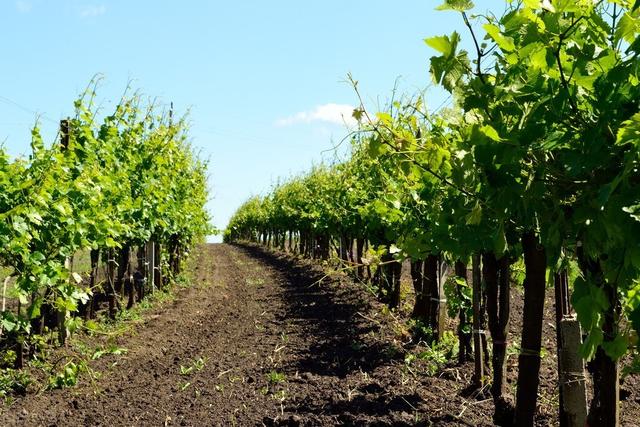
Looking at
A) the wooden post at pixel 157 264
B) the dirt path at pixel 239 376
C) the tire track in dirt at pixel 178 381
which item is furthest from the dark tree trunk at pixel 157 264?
the tire track in dirt at pixel 178 381

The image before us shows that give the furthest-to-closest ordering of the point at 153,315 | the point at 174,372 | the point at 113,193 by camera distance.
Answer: the point at 153,315 < the point at 113,193 < the point at 174,372

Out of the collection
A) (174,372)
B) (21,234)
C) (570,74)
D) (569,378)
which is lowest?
(174,372)

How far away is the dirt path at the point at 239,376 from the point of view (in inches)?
207

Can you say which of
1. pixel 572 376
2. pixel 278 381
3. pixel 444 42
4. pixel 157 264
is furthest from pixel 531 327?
pixel 157 264

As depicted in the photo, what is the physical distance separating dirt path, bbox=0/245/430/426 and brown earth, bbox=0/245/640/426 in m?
0.01

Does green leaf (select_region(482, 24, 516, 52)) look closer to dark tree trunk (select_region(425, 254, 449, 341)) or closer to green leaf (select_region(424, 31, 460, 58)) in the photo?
green leaf (select_region(424, 31, 460, 58))

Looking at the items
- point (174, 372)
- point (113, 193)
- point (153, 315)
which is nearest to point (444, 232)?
point (174, 372)

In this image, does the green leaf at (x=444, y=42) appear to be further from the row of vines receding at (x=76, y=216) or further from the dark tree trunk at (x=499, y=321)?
the row of vines receding at (x=76, y=216)

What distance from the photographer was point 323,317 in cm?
1022

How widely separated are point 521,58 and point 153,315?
988cm

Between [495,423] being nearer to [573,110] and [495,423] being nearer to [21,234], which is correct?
[573,110]

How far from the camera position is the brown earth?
5168 millimetres

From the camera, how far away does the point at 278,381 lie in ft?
20.1

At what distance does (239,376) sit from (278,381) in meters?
0.52
